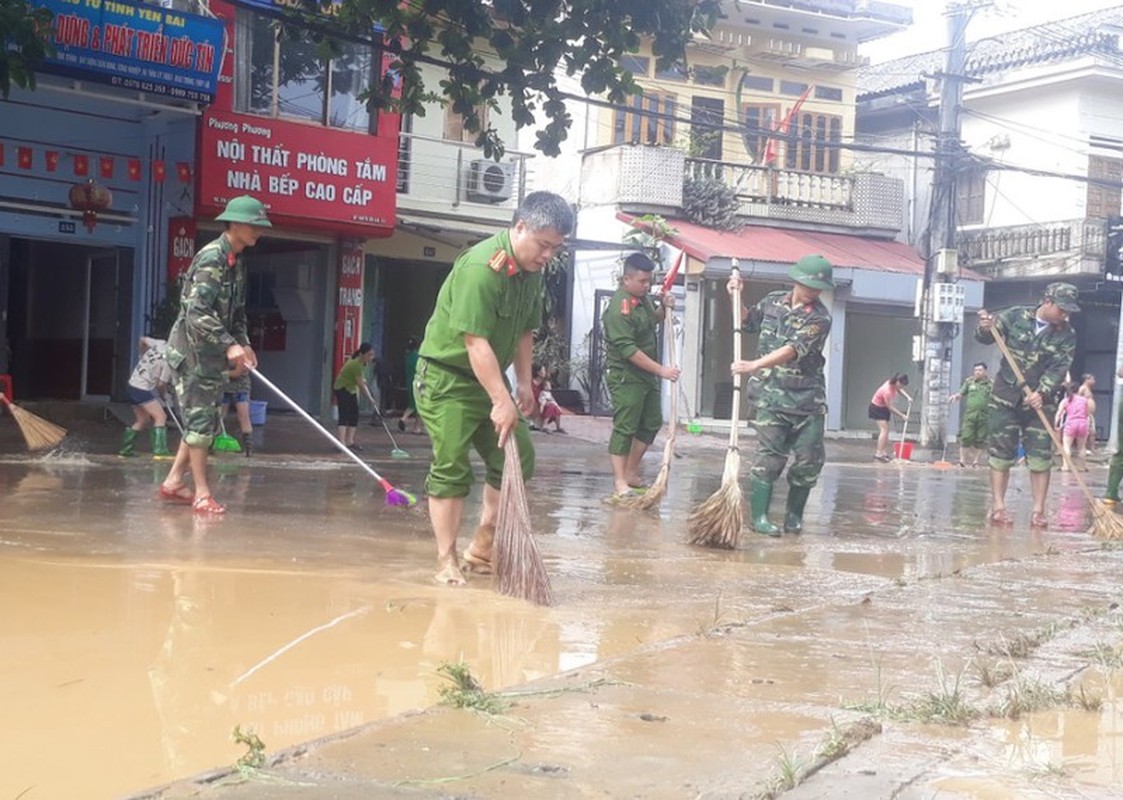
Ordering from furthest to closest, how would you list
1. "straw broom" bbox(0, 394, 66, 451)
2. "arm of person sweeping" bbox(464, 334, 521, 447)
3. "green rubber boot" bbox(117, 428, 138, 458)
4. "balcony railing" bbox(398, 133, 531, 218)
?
"balcony railing" bbox(398, 133, 531, 218), "green rubber boot" bbox(117, 428, 138, 458), "straw broom" bbox(0, 394, 66, 451), "arm of person sweeping" bbox(464, 334, 521, 447)

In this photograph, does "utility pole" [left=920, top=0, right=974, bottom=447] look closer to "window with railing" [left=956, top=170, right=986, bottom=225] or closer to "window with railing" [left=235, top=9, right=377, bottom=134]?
"window with railing" [left=956, top=170, right=986, bottom=225]

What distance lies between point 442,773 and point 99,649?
5.59 feet

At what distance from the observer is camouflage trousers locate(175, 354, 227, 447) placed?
806 centimetres

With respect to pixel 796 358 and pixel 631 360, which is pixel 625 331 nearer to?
pixel 631 360

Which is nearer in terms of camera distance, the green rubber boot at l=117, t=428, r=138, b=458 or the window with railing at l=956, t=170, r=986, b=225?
the green rubber boot at l=117, t=428, r=138, b=458

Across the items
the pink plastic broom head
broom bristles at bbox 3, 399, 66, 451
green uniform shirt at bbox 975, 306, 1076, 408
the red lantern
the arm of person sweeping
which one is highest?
the red lantern

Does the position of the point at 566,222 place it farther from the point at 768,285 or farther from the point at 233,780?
the point at 768,285

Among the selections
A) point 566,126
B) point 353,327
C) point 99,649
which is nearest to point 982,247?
point 353,327

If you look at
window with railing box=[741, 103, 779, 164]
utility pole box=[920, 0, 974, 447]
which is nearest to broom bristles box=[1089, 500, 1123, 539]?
utility pole box=[920, 0, 974, 447]

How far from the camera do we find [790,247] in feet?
82.6

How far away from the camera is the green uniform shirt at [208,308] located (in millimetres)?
7887

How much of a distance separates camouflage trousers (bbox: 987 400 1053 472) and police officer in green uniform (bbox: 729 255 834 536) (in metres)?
2.11

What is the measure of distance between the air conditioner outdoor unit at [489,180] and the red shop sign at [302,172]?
223 cm

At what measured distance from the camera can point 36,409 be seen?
15.7 metres
